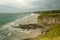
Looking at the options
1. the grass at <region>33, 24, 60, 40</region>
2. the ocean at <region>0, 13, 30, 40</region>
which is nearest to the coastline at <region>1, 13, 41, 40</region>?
the ocean at <region>0, 13, 30, 40</region>

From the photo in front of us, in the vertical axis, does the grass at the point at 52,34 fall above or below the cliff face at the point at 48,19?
below

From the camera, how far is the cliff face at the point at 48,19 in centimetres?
230

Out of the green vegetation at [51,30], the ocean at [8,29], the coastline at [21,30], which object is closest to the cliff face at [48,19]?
the green vegetation at [51,30]

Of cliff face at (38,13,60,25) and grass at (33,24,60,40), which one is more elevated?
cliff face at (38,13,60,25)

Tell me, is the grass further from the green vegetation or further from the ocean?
the ocean

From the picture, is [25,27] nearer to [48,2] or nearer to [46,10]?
[46,10]

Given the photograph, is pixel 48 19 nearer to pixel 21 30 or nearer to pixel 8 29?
pixel 21 30

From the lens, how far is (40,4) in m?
2.31

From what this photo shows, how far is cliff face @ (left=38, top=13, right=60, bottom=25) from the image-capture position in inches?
90.7

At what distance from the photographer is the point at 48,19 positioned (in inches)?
91.6

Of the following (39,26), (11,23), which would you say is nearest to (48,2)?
(39,26)

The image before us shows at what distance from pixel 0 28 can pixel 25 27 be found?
0.47m

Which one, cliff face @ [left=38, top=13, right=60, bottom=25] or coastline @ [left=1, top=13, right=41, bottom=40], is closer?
coastline @ [left=1, top=13, right=41, bottom=40]

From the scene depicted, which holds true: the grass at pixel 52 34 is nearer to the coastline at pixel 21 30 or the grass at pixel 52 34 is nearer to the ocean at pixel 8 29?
the coastline at pixel 21 30
